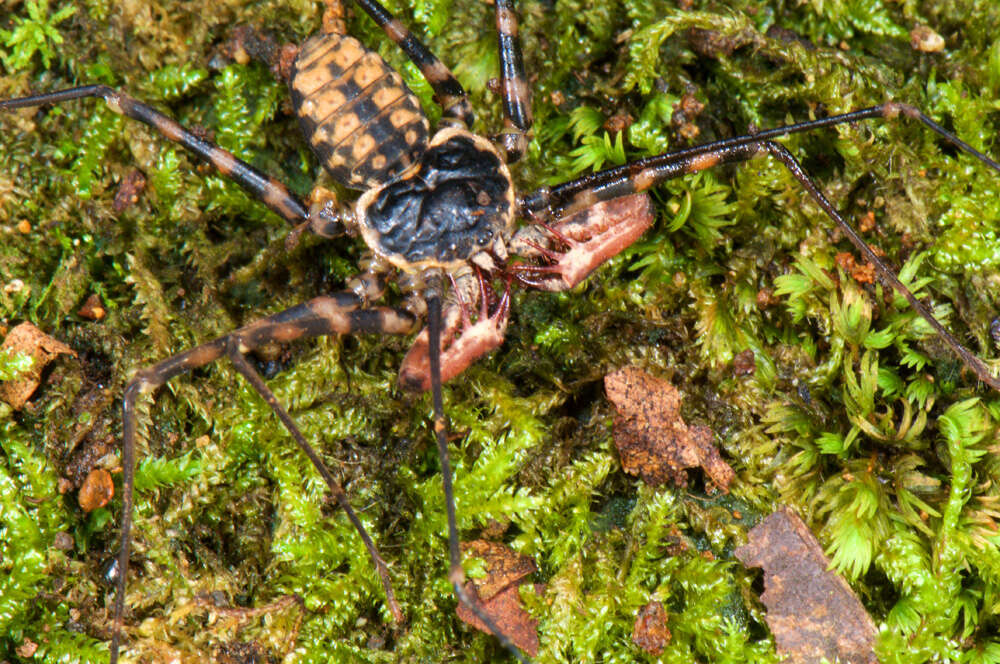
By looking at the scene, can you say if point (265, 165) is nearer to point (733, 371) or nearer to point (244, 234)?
point (244, 234)

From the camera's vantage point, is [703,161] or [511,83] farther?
[511,83]

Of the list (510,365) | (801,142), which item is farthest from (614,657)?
(801,142)

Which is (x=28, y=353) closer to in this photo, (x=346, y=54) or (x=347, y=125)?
(x=347, y=125)

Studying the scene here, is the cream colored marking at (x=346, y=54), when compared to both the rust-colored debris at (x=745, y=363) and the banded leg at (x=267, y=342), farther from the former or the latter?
the rust-colored debris at (x=745, y=363)

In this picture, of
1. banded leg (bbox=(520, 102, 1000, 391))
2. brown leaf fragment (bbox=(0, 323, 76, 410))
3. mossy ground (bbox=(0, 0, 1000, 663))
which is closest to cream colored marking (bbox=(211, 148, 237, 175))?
mossy ground (bbox=(0, 0, 1000, 663))

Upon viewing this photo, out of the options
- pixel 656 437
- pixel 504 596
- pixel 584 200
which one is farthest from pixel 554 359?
pixel 504 596
